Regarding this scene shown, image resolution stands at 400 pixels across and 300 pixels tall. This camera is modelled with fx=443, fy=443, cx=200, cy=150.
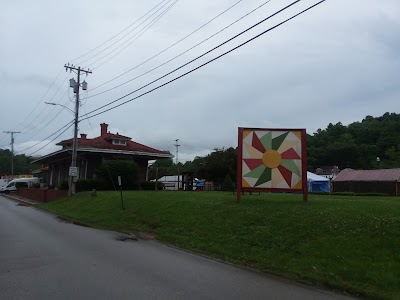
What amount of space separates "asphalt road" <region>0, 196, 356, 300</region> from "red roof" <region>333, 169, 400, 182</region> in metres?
47.8

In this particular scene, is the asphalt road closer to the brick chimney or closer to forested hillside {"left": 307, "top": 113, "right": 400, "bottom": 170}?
the brick chimney

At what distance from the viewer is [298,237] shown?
37.3 ft

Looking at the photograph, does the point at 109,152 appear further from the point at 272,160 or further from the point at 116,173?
the point at 272,160

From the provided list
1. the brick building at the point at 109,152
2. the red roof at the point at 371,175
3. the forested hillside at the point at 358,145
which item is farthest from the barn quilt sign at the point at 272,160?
the forested hillside at the point at 358,145

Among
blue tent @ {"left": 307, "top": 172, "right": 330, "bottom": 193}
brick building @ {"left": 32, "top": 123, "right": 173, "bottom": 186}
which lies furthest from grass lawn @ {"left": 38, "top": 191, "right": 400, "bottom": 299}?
blue tent @ {"left": 307, "top": 172, "right": 330, "bottom": 193}

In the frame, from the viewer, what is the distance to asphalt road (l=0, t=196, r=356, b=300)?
743cm

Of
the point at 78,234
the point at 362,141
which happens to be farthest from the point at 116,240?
the point at 362,141

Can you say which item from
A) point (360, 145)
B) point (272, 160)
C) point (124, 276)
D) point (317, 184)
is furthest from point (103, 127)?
point (360, 145)

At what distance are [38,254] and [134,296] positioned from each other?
5.22 m

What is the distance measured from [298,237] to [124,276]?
4826 millimetres

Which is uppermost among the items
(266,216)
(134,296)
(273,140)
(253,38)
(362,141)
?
(362,141)

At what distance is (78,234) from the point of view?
16.3m

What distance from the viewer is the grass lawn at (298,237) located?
868 centimetres

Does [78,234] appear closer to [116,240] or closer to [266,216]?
[116,240]
